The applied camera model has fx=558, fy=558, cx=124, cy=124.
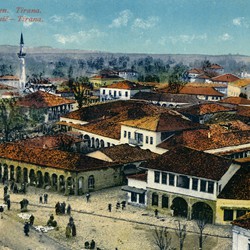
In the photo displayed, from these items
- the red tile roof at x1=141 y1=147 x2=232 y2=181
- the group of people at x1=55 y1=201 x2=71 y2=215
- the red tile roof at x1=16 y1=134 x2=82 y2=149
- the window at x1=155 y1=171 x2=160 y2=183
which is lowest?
the group of people at x1=55 y1=201 x2=71 y2=215

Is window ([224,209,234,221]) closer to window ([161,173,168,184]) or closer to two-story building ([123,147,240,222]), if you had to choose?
two-story building ([123,147,240,222])

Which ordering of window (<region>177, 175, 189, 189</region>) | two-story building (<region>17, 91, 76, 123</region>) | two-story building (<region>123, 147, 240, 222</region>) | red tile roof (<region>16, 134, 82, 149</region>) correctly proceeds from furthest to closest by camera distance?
two-story building (<region>17, 91, 76, 123</region>), red tile roof (<region>16, 134, 82, 149</region>), window (<region>177, 175, 189, 189</region>), two-story building (<region>123, 147, 240, 222</region>)

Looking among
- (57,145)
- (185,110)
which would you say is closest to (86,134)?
(57,145)

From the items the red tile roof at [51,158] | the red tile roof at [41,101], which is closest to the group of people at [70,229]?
the red tile roof at [51,158]

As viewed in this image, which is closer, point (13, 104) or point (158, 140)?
point (158, 140)

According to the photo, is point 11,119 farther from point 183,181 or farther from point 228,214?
point 228,214

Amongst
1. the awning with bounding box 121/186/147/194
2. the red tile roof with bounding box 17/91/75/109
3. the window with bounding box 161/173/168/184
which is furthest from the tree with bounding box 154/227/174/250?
the red tile roof with bounding box 17/91/75/109

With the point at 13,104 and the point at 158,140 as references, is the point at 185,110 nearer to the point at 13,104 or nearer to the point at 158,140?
the point at 158,140
